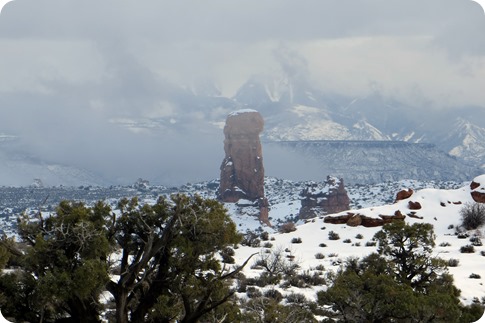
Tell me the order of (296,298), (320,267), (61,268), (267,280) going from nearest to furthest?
(61,268) → (296,298) → (267,280) → (320,267)

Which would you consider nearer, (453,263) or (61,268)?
(61,268)

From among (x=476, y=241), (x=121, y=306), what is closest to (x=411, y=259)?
(x=121, y=306)

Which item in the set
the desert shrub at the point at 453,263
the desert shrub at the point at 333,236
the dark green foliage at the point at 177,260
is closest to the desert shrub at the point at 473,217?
the desert shrub at the point at 333,236

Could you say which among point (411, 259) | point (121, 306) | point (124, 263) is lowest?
point (411, 259)

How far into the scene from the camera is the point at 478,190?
115ft

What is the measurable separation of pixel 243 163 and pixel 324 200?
2310 centimetres

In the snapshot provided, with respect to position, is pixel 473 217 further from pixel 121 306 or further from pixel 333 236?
pixel 121 306

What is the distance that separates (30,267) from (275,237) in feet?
70.1

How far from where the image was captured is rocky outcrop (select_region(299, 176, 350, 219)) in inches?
4525

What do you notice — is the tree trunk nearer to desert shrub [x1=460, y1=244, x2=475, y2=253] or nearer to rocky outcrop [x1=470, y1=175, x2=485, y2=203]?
desert shrub [x1=460, y1=244, x2=475, y2=253]

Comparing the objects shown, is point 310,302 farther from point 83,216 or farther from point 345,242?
point 345,242

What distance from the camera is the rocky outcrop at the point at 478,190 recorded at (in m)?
34.4

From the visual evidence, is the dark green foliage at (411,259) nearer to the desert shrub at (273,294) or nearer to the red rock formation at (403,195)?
the desert shrub at (273,294)

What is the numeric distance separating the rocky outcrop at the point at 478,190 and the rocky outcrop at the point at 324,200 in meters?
77.2
